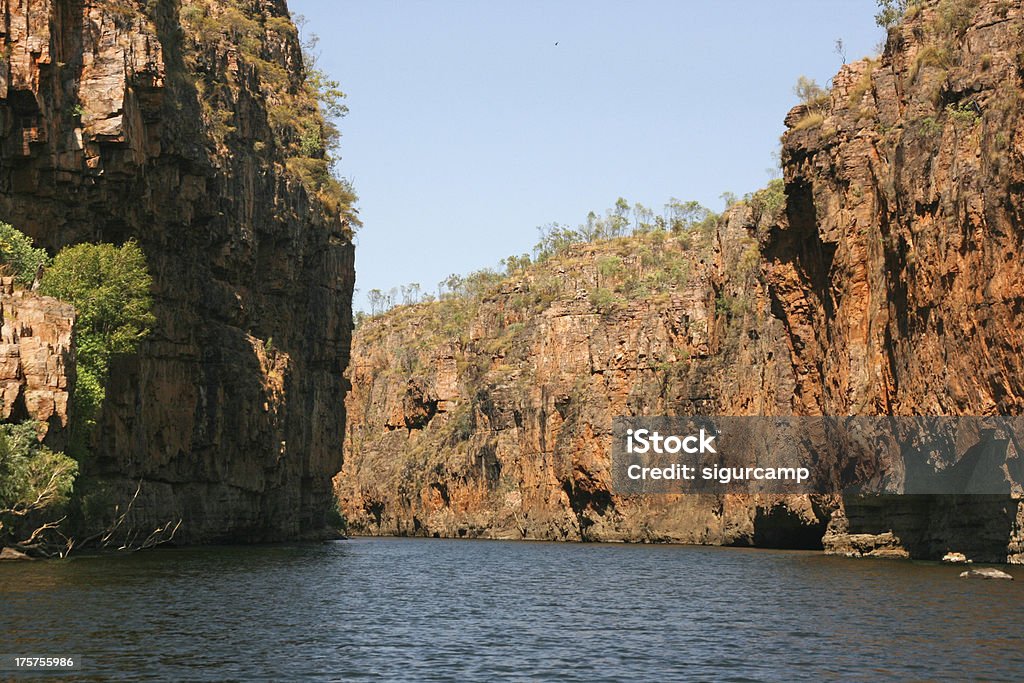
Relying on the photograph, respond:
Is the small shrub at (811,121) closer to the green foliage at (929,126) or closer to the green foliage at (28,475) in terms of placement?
the green foliage at (929,126)

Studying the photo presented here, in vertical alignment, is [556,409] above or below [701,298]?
below

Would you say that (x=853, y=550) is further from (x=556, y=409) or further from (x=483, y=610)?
(x=556, y=409)

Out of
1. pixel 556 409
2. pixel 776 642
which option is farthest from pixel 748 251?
pixel 776 642

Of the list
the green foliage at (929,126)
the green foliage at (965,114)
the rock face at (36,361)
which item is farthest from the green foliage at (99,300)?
the green foliage at (965,114)

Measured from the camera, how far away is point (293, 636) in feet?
126

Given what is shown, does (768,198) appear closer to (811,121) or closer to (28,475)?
(811,121)

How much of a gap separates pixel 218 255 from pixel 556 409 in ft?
222

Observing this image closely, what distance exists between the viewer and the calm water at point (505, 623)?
105ft

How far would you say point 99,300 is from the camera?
7019cm

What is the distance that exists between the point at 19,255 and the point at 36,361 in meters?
11.4

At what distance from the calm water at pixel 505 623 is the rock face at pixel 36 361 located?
6760mm

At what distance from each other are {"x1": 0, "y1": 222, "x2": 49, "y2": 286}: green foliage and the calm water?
14.9 metres

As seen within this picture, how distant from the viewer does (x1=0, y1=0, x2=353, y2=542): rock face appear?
72.7 metres

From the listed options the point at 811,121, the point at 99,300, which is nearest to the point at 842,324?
the point at 811,121
